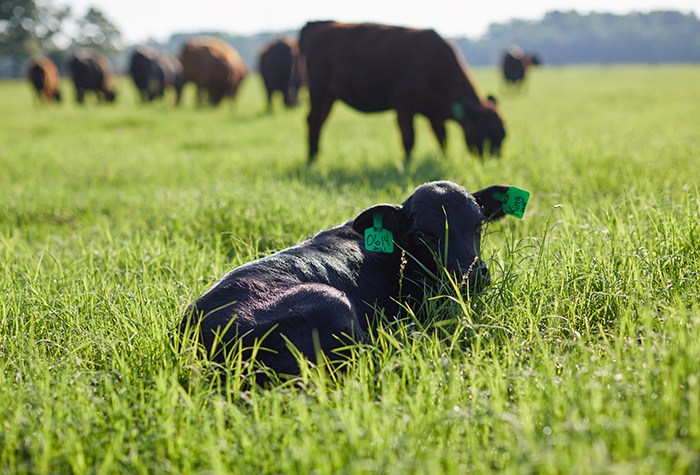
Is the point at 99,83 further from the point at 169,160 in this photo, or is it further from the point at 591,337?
the point at 591,337

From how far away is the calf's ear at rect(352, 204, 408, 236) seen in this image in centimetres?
355

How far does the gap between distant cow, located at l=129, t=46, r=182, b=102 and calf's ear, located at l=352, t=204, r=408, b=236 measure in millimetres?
27309

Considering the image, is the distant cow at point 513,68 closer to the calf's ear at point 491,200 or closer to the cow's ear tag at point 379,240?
the calf's ear at point 491,200

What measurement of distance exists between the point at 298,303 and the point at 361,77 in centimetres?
635

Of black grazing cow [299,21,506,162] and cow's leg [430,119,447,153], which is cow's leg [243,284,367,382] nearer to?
black grazing cow [299,21,506,162]

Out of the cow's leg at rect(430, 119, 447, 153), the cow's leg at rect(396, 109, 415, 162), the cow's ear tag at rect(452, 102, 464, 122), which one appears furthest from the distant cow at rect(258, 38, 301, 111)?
the cow's ear tag at rect(452, 102, 464, 122)

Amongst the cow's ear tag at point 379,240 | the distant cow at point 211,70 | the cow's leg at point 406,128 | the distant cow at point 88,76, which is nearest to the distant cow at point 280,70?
the distant cow at point 211,70

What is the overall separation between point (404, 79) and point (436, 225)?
218 inches

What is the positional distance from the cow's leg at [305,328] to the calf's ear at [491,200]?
1.17 meters

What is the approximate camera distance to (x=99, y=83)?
2944cm

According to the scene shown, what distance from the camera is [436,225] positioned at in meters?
3.50

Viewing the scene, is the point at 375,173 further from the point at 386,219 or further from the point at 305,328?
the point at 305,328

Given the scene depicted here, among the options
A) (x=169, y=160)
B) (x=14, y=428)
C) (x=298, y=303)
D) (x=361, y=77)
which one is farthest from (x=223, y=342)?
(x=169, y=160)

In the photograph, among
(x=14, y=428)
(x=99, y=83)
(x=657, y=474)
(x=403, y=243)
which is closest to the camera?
(x=657, y=474)
